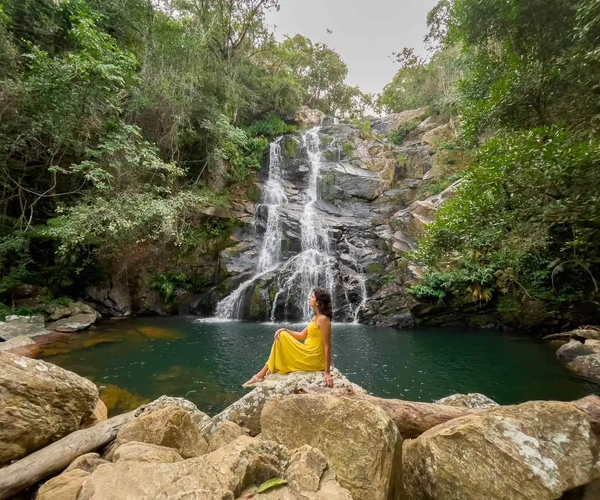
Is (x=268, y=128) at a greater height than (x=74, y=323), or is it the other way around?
(x=268, y=128)

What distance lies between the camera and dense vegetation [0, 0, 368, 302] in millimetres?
9133

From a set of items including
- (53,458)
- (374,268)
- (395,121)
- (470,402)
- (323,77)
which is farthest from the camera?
(323,77)

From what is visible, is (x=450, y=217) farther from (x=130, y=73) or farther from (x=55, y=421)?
(x=130, y=73)

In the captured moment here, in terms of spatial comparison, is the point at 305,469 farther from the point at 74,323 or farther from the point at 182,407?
the point at 74,323

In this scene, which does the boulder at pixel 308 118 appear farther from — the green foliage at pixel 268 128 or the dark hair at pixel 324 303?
the dark hair at pixel 324 303

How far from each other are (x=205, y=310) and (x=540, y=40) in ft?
49.2

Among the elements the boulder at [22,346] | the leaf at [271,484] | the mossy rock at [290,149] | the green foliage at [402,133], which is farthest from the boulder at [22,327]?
the green foliage at [402,133]

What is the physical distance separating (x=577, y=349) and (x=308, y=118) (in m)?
27.7

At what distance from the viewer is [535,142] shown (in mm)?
5199

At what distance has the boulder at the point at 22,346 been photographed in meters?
7.39

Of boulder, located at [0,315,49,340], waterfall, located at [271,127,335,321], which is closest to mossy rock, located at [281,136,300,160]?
waterfall, located at [271,127,335,321]

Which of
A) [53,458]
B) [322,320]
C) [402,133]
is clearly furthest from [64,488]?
[402,133]

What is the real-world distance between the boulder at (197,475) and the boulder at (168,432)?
0.80 meters

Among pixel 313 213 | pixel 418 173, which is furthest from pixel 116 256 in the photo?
pixel 418 173
